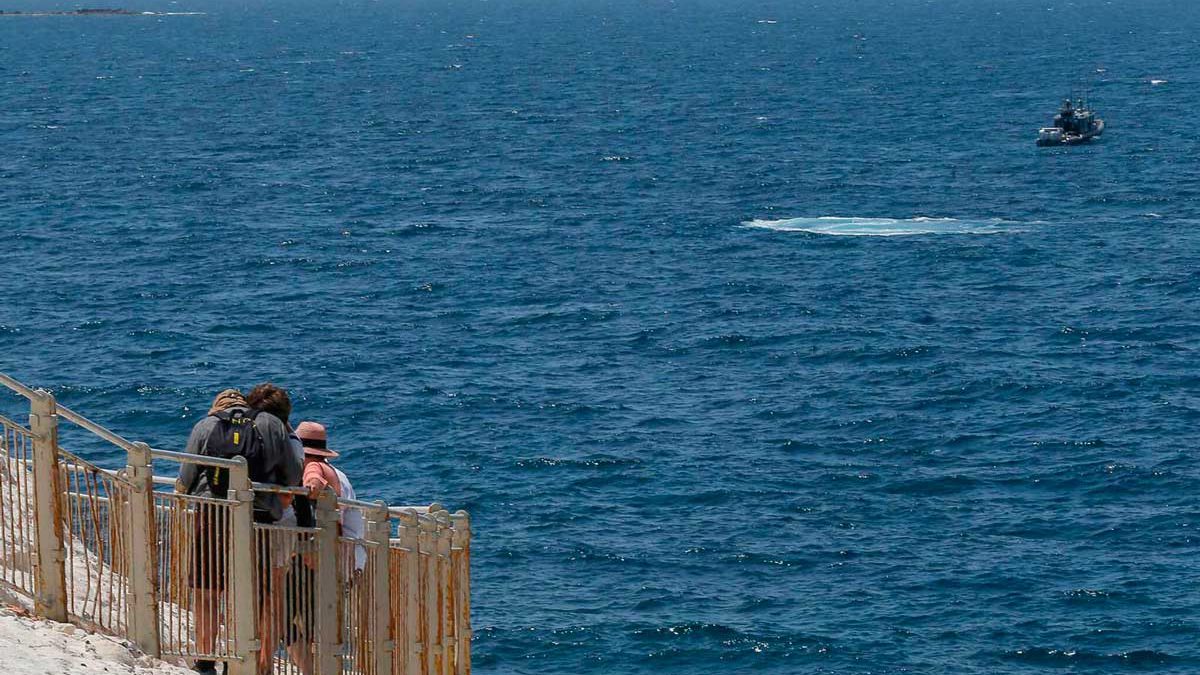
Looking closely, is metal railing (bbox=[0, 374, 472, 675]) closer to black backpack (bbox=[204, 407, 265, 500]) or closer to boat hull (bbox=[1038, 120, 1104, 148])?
black backpack (bbox=[204, 407, 265, 500])

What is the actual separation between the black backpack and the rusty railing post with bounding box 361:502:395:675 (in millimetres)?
1121

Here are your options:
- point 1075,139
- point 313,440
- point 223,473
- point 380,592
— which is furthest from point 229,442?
point 1075,139

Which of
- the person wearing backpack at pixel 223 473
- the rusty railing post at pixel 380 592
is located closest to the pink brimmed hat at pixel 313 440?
the person wearing backpack at pixel 223 473

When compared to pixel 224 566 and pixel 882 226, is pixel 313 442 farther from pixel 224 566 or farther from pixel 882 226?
pixel 882 226

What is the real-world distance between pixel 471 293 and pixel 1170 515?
32569 mm

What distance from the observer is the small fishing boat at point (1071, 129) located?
363 ft

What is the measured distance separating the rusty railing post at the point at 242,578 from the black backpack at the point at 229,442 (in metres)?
0.12

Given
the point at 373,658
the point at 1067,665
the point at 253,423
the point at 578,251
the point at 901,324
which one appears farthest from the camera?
the point at 578,251

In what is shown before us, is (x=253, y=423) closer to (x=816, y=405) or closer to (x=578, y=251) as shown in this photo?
(x=816, y=405)

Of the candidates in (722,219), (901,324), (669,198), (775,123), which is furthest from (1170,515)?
(775,123)

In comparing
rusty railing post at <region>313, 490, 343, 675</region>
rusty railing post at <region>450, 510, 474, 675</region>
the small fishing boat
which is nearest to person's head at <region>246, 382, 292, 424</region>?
rusty railing post at <region>313, 490, 343, 675</region>

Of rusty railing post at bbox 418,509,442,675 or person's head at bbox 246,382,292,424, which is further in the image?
rusty railing post at bbox 418,509,442,675

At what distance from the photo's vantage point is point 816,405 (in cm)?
5378

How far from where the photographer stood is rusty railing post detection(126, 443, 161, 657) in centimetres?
1215
